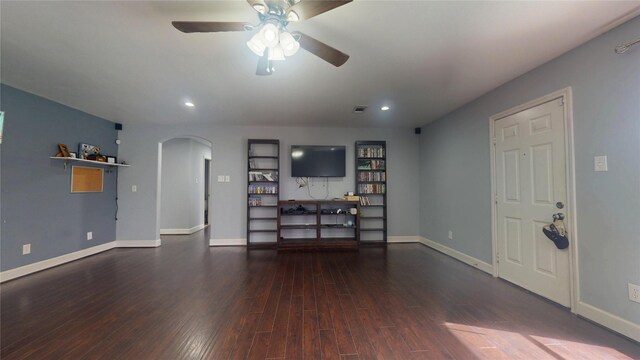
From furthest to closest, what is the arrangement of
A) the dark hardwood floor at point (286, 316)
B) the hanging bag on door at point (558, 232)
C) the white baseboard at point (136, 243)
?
the white baseboard at point (136, 243)
the hanging bag on door at point (558, 232)
the dark hardwood floor at point (286, 316)

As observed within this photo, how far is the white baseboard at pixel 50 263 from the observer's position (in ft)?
9.64

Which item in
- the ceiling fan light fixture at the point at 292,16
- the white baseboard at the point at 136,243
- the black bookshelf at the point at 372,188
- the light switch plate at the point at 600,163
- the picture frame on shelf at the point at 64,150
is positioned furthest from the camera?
the black bookshelf at the point at 372,188

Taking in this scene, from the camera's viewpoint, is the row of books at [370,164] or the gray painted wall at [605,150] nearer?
the gray painted wall at [605,150]

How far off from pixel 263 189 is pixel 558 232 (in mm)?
4203

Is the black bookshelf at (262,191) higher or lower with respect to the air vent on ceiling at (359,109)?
lower

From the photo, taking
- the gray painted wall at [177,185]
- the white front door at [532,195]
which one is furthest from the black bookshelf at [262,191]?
the white front door at [532,195]

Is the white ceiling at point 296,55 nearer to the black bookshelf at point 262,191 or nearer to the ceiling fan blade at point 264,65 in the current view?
the ceiling fan blade at point 264,65

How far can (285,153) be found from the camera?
4.88 metres

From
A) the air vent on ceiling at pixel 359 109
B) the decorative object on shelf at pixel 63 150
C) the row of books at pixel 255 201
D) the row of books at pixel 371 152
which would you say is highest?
the air vent on ceiling at pixel 359 109

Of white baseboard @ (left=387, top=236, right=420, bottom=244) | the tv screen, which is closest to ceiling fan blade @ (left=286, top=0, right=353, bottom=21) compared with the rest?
the tv screen

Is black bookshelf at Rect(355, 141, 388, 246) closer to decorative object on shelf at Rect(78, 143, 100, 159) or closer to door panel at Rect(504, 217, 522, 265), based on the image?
door panel at Rect(504, 217, 522, 265)

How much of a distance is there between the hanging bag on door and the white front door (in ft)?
0.17

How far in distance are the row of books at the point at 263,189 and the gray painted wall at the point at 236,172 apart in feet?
0.74

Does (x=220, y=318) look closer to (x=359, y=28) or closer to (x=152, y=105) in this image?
(x=359, y=28)
